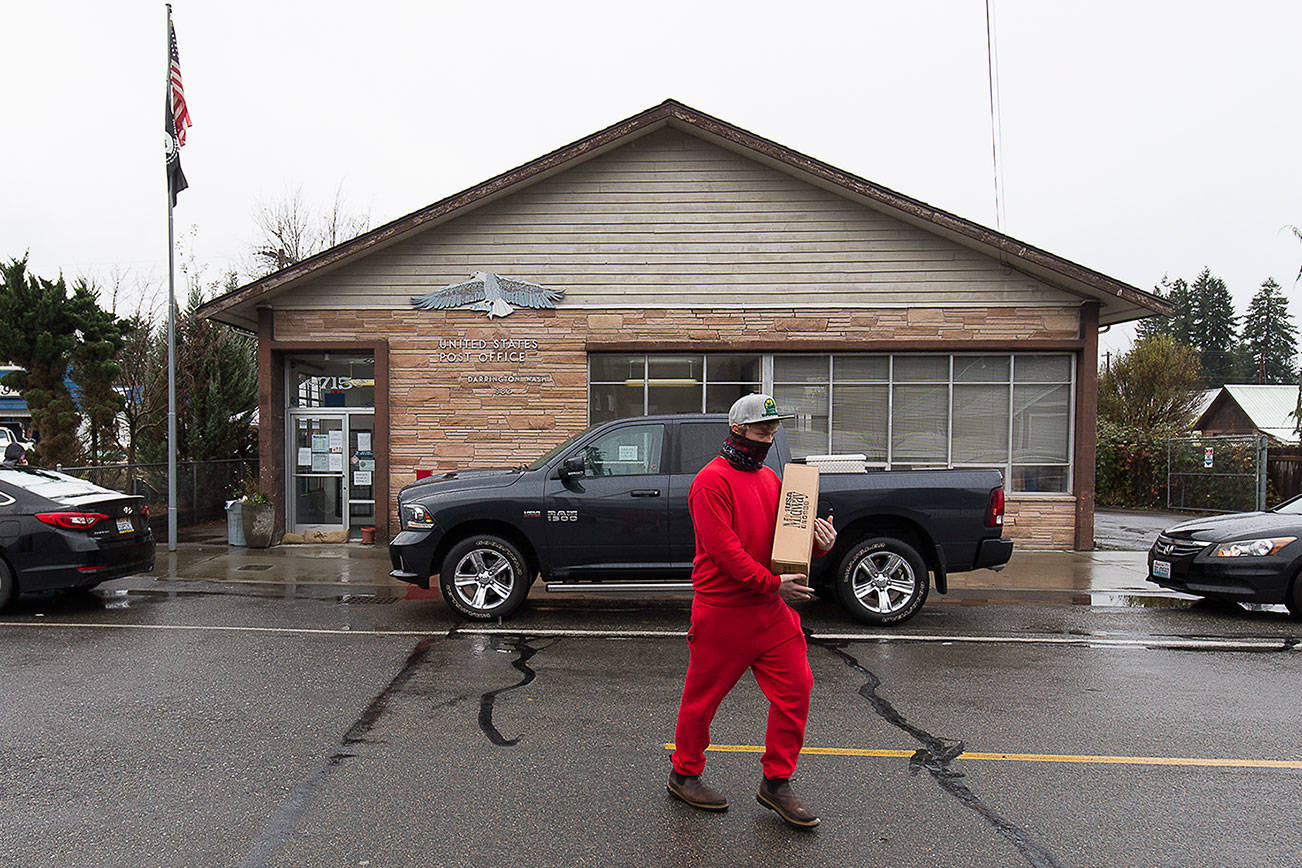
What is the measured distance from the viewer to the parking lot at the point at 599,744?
144 inches

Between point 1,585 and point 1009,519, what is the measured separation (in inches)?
503

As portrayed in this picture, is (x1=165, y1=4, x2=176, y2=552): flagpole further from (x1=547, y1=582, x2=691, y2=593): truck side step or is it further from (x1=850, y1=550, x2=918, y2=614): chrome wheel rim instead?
(x1=850, y1=550, x2=918, y2=614): chrome wheel rim

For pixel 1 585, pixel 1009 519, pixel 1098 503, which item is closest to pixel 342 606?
pixel 1 585

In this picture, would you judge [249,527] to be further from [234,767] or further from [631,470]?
[234,767]

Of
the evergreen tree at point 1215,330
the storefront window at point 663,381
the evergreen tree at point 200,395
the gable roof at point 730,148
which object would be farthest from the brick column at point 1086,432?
the evergreen tree at point 1215,330

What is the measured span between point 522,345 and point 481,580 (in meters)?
6.05

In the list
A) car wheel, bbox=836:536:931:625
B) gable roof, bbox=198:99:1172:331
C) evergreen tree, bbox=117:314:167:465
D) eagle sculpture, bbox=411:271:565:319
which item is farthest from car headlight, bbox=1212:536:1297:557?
evergreen tree, bbox=117:314:167:465

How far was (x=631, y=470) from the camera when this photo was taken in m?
8.16

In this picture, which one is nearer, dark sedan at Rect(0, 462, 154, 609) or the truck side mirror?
the truck side mirror

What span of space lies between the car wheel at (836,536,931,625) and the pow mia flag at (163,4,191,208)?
447 inches

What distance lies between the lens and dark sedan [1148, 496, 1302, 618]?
8336 mm

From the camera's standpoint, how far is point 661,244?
1341cm

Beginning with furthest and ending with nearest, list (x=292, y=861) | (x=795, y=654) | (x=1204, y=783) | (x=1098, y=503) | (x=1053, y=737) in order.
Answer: (x=1098, y=503) < (x=1053, y=737) < (x=1204, y=783) < (x=795, y=654) < (x=292, y=861)

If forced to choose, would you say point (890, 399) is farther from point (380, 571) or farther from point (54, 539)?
point (54, 539)
